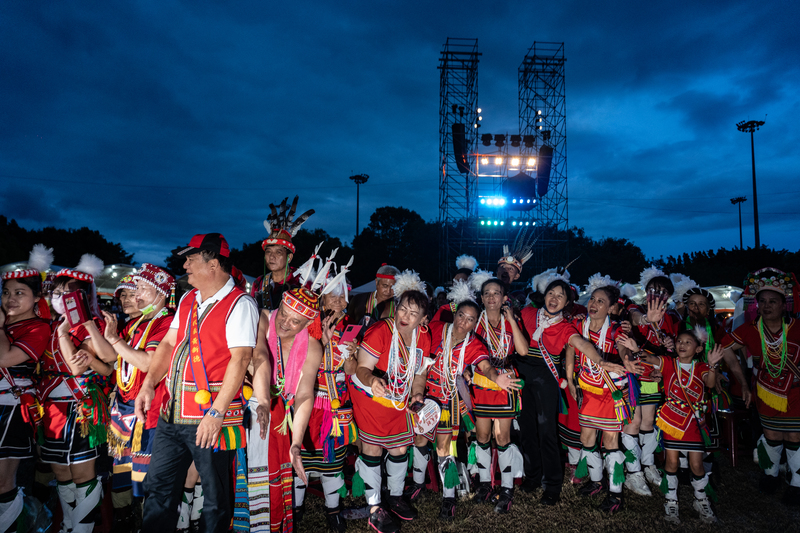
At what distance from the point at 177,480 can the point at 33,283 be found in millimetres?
1862

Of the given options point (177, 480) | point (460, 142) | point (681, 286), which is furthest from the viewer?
point (460, 142)

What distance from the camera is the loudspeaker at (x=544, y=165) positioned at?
21.4 meters

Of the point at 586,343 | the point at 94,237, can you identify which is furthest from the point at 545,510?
the point at 94,237

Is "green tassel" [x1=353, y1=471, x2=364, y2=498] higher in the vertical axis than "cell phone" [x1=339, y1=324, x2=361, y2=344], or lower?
lower

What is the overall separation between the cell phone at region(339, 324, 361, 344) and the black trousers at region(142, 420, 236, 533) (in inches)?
52.6

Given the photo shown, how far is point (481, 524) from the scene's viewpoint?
3.53m

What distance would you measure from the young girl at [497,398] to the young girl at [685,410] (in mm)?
1052

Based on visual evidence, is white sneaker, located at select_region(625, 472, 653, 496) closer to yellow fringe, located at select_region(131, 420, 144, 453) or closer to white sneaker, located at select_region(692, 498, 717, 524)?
white sneaker, located at select_region(692, 498, 717, 524)

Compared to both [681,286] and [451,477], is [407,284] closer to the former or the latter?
[451,477]

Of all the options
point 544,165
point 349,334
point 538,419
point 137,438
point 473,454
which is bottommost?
point 473,454

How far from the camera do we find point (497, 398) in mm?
3887

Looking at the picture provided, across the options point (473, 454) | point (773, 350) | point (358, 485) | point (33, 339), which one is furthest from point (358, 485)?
point (773, 350)

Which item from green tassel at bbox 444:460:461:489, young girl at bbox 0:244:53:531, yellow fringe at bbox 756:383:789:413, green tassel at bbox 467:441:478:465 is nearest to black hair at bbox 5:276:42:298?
young girl at bbox 0:244:53:531

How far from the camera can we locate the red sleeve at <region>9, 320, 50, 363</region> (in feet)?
9.43
